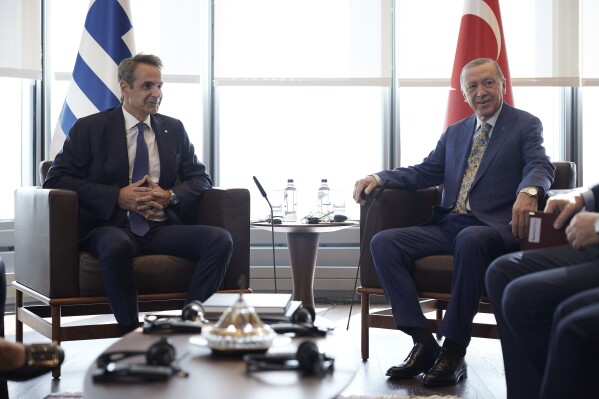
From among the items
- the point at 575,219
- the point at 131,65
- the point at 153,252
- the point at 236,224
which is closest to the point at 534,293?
the point at 575,219

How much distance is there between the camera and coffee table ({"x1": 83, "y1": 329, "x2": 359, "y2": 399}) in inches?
50.7

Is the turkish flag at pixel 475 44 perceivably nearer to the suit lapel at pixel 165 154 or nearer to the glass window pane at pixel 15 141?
the suit lapel at pixel 165 154

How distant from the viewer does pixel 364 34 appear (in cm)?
495

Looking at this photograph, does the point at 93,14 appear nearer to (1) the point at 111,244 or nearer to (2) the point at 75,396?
(1) the point at 111,244

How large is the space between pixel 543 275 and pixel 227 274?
57.8 inches

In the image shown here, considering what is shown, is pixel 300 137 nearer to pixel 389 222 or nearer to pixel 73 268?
pixel 389 222

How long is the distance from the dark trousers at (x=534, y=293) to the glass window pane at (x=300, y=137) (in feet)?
9.42

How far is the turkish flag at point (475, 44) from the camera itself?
4426 millimetres

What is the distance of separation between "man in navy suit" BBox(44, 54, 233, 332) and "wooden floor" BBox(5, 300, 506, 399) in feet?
1.17

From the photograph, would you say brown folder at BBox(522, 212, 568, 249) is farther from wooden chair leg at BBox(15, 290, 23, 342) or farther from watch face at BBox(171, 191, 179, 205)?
wooden chair leg at BBox(15, 290, 23, 342)

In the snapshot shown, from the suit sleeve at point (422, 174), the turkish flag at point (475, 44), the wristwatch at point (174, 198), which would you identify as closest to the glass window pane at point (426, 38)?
the turkish flag at point (475, 44)

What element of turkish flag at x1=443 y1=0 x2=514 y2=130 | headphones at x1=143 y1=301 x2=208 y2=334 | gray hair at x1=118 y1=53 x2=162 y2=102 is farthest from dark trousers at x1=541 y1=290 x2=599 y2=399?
turkish flag at x1=443 y1=0 x2=514 y2=130

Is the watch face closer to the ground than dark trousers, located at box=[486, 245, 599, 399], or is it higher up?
higher up

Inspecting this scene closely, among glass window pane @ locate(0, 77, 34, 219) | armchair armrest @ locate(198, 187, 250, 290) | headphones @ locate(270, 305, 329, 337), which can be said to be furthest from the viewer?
glass window pane @ locate(0, 77, 34, 219)
